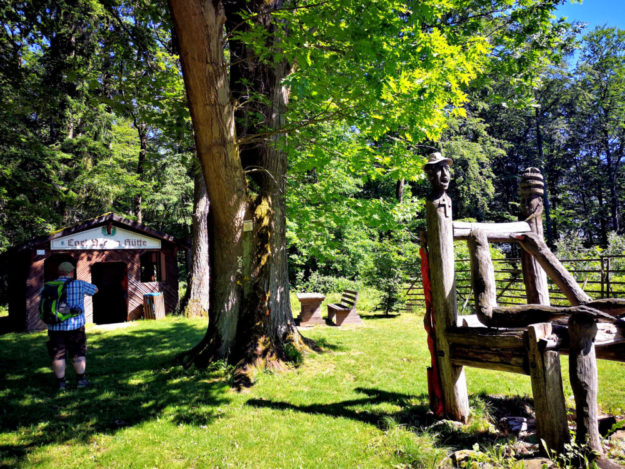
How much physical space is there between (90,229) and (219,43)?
10.8 m

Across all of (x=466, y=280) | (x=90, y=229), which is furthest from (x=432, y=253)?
(x=90, y=229)

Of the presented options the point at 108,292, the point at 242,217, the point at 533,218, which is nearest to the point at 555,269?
the point at 533,218

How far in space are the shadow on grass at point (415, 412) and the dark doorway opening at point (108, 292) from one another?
Result: 41.8 feet

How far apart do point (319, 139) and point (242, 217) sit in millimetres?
2393

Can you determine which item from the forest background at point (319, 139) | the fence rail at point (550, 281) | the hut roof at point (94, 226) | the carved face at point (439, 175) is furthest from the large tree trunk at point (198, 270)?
the carved face at point (439, 175)

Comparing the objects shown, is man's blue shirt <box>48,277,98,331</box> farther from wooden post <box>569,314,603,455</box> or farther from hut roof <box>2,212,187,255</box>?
hut roof <box>2,212,187,255</box>

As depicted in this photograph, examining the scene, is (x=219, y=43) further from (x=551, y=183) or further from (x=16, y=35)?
(x=551, y=183)

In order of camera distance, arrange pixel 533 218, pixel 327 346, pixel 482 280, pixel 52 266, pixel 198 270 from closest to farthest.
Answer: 1. pixel 482 280
2. pixel 533 218
3. pixel 327 346
4. pixel 198 270
5. pixel 52 266

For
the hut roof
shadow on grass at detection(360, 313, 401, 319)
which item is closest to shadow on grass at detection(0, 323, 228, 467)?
the hut roof

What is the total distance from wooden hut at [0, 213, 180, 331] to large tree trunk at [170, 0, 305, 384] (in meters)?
8.37

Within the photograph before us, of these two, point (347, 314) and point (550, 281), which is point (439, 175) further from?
point (550, 281)

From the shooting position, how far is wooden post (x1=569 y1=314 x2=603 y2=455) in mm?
3156

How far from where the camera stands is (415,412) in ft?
15.2

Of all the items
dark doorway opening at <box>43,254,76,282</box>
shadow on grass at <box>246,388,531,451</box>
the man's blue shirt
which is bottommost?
shadow on grass at <box>246,388,531,451</box>
